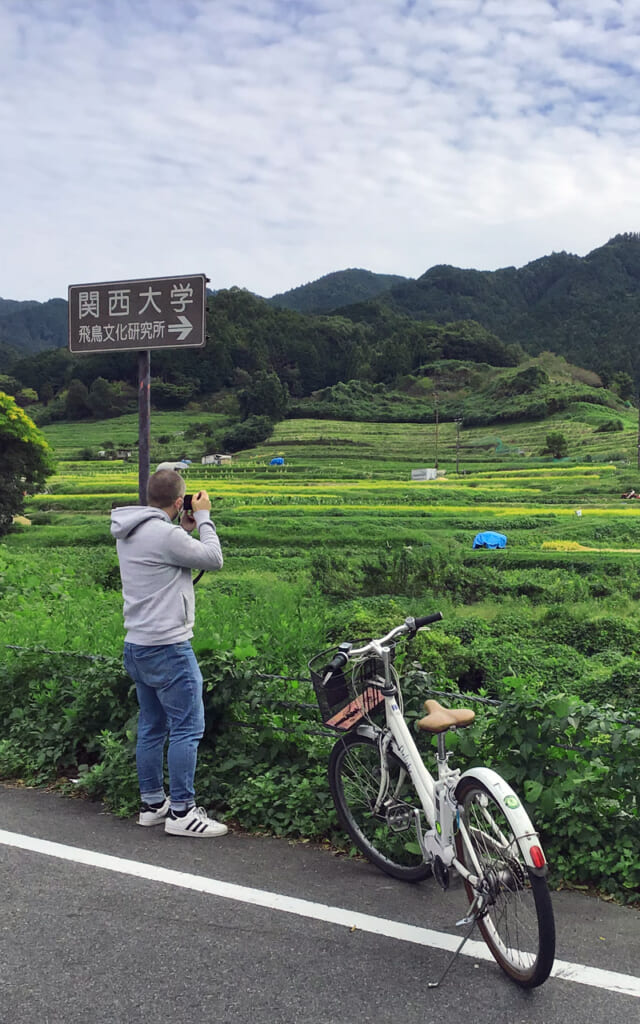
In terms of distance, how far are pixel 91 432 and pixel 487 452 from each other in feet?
118

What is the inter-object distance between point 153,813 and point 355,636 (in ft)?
23.5

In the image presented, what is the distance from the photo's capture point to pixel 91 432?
259 ft

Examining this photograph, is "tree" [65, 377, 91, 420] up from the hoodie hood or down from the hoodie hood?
up

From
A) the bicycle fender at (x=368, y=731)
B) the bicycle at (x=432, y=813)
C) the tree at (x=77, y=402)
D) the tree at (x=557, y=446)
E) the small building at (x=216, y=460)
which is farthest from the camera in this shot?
the tree at (x=77, y=402)

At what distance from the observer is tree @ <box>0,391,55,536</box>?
27.8 m

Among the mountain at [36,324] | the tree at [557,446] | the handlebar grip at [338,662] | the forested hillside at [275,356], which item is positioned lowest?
the handlebar grip at [338,662]

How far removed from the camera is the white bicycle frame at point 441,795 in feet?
8.57

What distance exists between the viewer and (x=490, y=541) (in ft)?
88.1

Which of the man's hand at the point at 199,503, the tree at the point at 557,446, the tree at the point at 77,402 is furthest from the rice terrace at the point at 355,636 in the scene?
the tree at the point at 77,402

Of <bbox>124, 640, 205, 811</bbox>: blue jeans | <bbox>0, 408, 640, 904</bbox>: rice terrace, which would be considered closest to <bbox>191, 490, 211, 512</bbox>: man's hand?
<bbox>124, 640, 205, 811</bbox>: blue jeans

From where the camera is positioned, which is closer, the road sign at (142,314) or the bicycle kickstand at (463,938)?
the bicycle kickstand at (463,938)

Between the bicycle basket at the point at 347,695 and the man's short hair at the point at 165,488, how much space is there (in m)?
1.00

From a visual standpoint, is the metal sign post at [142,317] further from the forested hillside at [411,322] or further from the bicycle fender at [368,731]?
the forested hillside at [411,322]

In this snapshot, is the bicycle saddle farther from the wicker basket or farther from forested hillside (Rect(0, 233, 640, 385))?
forested hillside (Rect(0, 233, 640, 385))
